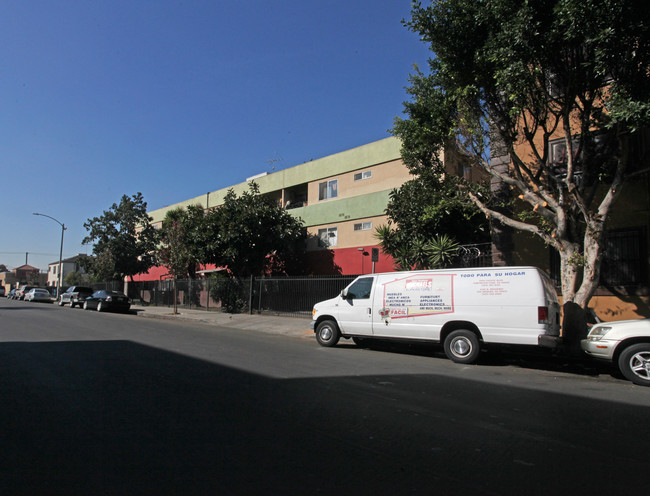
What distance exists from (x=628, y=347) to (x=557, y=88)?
6.72 m

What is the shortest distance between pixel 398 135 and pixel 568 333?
8.20 metres

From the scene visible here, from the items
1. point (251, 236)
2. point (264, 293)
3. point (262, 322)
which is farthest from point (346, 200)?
point (262, 322)

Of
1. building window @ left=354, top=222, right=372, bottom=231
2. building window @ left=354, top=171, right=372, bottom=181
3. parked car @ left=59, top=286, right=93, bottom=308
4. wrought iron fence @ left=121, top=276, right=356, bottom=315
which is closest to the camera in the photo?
wrought iron fence @ left=121, top=276, right=356, bottom=315

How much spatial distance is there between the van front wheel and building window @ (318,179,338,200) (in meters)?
15.2

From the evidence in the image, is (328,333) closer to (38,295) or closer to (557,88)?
(557,88)

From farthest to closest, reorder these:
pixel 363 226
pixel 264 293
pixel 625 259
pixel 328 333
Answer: pixel 363 226
pixel 264 293
pixel 625 259
pixel 328 333

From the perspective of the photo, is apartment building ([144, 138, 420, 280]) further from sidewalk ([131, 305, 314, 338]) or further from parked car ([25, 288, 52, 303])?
parked car ([25, 288, 52, 303])

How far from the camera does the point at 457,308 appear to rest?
912 centimetres

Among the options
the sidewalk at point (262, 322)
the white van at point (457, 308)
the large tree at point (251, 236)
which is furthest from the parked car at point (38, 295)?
the white van at point (457, 308)

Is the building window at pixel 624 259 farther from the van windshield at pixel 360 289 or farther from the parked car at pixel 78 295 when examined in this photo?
the parked car at pixel 78 295

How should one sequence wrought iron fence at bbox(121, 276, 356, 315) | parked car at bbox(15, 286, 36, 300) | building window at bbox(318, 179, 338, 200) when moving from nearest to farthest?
wrought iron fence at bbox(121, 276, 356, 315) < building window at bbox(318, 179, 338, 200) < parked car at bbox(15, 286, 36, 300)

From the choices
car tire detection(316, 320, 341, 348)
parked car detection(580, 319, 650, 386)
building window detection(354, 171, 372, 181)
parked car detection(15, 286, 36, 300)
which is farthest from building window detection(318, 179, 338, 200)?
parked car detection(15, 286, 36, 300)

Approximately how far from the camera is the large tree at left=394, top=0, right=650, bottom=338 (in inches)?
332

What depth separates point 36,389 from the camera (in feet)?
19.7
